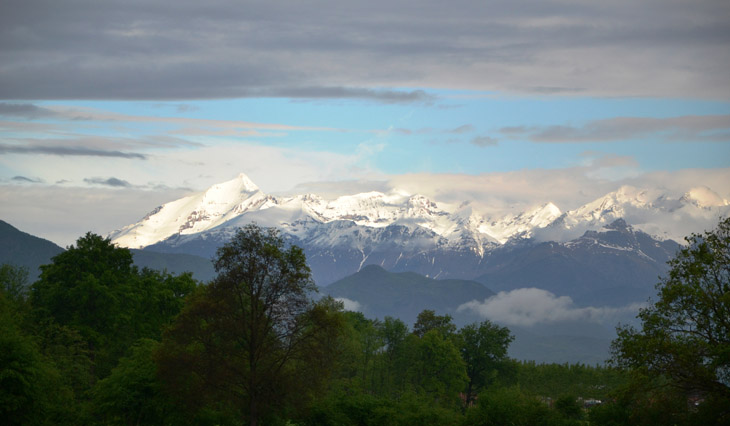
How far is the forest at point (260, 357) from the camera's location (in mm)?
55875

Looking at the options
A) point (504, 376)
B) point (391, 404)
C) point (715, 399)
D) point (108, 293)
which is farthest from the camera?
point (504, 376)

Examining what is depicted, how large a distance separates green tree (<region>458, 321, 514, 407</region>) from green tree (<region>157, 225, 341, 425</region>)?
227 ft

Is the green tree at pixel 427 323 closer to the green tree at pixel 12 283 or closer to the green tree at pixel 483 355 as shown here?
the green tree at pixel 483 355

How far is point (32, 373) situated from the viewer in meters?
59.3

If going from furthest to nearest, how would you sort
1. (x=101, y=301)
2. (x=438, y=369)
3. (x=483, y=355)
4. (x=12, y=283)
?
(x=483, y=355) < (x=12, y=283) < (x=438, y=369) < (x=101, y=301)

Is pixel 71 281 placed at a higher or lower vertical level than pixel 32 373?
higher

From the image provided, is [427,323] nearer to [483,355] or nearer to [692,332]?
[483,355]

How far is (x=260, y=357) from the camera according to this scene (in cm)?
6688

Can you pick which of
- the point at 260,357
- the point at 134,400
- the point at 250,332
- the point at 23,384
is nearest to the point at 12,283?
the point at 134,400

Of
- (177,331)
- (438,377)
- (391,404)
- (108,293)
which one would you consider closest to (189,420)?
(177,331)

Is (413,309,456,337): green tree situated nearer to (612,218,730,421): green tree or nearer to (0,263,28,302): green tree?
(0,263,28,302): green tree

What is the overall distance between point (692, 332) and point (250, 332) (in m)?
34.7

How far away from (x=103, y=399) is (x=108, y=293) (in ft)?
77.8

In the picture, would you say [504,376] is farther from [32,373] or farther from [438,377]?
[32,373]
